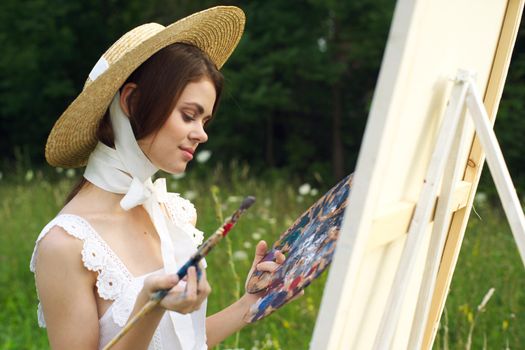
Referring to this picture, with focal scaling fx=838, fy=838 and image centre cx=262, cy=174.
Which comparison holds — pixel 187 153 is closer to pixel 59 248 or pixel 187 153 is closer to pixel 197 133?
pixel 197 133

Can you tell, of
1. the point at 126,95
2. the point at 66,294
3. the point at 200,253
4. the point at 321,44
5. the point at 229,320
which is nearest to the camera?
the point at 200,253

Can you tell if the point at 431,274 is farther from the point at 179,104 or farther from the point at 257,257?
the point at 179,104

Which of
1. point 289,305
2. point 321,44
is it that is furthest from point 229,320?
point 321,44

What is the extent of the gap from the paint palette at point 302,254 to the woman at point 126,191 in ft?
0.20

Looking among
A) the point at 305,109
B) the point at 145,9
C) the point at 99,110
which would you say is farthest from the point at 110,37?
the point at 99,110

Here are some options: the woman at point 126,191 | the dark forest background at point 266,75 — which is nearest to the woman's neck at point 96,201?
the woman at point 126,191

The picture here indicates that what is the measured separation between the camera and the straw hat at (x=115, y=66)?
179cm

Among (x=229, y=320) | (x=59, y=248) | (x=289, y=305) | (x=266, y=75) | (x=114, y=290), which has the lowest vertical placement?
(x=266, y=75)

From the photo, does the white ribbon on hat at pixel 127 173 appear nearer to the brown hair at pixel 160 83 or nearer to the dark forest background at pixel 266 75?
the brown hair at pixel 160 83

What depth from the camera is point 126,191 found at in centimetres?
187

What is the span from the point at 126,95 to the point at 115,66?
0.25 ft

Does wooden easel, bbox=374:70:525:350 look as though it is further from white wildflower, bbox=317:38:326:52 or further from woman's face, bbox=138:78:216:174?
white wildflower, bbox=317:38:326:52

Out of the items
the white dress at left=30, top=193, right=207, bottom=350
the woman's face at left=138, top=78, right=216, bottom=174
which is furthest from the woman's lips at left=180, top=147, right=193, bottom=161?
the white dress at left=30, top=193, right=207, bottom=350

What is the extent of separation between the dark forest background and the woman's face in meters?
8.58
